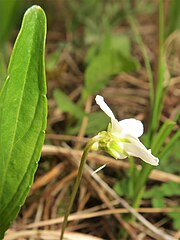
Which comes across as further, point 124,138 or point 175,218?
point 175,218

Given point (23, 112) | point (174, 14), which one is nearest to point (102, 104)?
point (23, 112)

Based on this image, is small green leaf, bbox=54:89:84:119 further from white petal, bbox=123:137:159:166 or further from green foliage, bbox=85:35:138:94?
white petal, bbox=123:137:159:166

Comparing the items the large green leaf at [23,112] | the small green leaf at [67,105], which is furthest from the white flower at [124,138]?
the small green leaf at [67,105]

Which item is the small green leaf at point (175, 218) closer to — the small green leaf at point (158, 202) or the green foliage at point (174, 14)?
the small green leaf at point (158, 202)

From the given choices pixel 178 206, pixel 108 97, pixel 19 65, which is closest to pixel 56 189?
pixel 178 206

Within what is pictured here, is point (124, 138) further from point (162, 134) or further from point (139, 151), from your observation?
point (162, 134)

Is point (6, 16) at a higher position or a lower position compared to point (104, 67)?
higher
